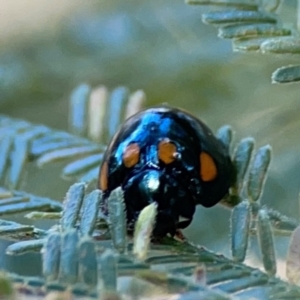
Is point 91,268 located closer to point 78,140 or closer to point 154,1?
point 78,140

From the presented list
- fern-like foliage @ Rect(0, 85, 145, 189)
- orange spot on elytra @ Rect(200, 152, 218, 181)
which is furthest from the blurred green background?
orange spot on elytra @ Rect(200, 152, 218, 181)

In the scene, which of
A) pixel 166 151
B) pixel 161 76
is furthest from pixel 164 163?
pixel 161 76

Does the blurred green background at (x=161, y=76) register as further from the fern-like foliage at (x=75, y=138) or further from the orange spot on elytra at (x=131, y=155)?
the orange spot on elytra at (x=131, y=155)

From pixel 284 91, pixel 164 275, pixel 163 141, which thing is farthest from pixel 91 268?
pixel 284 91

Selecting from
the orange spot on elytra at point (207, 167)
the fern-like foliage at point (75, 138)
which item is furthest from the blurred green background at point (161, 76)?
the orange spot on elytra at point (207, 167)

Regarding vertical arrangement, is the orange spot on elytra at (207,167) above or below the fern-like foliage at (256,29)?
below

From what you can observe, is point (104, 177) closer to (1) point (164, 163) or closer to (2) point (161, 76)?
(1) point (164, 163)
